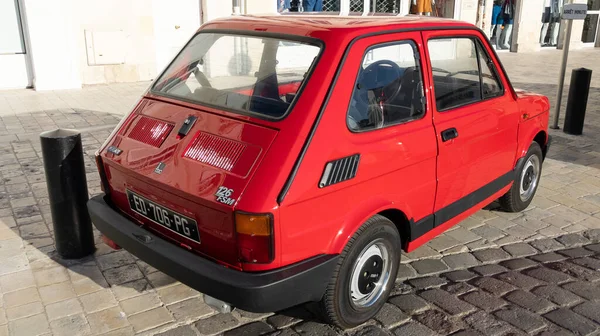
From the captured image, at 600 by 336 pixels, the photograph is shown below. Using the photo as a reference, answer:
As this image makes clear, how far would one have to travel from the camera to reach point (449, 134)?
11.9 ft

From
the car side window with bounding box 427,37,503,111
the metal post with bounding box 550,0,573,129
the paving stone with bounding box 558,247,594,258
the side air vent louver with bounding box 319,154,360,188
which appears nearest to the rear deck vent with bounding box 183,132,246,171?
the side air vent louver with bounding box 319,154,360,188

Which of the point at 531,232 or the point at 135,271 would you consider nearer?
the point at 135,271

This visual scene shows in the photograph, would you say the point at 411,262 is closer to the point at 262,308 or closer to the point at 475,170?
the point at 475,170

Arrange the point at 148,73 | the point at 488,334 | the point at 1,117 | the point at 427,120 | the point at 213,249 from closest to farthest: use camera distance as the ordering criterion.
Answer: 1. the point at 213,249
2. the point at 488,334
3. the point at 427,120
4. the point at 1,117
5. the point at 148,73

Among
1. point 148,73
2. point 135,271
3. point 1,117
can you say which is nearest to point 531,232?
point 135,271

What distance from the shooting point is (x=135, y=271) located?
12.9 ft

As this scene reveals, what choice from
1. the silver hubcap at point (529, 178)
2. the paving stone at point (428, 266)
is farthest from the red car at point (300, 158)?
the silver hubcap at point (529, 178)

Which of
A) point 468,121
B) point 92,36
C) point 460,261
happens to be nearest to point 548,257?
point 460,261

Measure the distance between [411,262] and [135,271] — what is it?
2071 mm

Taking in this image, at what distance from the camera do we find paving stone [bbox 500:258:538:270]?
13.6 ft

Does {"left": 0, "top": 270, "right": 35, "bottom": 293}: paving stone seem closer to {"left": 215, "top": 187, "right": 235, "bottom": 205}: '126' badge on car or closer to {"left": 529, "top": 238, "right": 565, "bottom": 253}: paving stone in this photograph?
{"left": 215, "top": 187, "right": 235, "bottom": 205}: '126' badge on car

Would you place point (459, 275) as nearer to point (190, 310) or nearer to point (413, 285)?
point (413, 285)

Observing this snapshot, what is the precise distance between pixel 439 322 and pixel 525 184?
233 centimetres

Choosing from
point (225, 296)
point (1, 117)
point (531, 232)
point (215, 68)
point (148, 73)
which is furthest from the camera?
point (148, 73)
